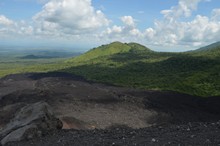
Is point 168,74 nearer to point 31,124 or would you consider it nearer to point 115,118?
point 115,118

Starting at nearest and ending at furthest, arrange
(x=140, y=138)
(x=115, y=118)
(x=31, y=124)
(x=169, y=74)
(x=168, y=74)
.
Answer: (x=140, y=138)
(x=31, y=124)
(x=115, y=118)
(x=169, y=74)
(x=168, y=74)

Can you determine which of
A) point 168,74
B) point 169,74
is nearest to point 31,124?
point 169,74

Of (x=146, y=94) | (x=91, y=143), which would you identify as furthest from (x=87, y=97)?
(x=91, y=143)

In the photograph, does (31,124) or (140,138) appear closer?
(140,138)

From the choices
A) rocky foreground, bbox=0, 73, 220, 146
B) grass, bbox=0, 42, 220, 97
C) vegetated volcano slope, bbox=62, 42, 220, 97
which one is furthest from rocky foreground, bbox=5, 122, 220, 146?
vegetated volcano slope, bbox=62, 42, 220, 97

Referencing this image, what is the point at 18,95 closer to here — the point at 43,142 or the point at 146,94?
the point at 146,94

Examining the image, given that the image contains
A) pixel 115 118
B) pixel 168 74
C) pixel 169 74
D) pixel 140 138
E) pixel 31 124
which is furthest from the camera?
pixel 168 74

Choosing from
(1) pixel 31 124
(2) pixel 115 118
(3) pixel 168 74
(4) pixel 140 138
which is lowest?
Answer: (3) pixel 168 74
